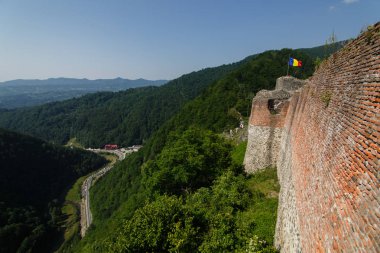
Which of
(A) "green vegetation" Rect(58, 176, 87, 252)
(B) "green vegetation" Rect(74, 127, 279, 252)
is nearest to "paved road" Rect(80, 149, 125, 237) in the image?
(A) "green vegetation" Rect(58, 176, 87, 252)

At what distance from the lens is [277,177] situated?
17.7 m

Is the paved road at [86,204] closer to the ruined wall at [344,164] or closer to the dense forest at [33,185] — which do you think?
the dense forest at [33,185]

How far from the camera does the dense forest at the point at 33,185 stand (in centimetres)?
8262

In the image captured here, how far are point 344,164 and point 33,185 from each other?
13497cm

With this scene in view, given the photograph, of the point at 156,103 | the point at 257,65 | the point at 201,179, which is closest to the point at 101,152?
the point at 156,103

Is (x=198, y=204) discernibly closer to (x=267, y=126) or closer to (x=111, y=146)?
(x=267, y=126)

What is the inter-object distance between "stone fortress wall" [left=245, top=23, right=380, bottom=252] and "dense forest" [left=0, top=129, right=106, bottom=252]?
90234 mm

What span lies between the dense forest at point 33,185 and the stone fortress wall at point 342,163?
90234mm

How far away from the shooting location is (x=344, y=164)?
546cm

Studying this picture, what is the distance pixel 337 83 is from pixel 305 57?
8834 cm

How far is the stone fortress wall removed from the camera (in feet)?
14.3

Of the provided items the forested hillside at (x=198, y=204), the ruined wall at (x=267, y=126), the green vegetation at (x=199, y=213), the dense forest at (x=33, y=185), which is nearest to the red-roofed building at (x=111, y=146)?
the dense forest at (x=33, y=185)

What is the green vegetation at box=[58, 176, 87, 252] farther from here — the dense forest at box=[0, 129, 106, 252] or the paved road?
the dense forest at box=[0, 129, 106, 252]

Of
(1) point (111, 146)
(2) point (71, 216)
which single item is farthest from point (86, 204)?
(1) point (111, 146)
